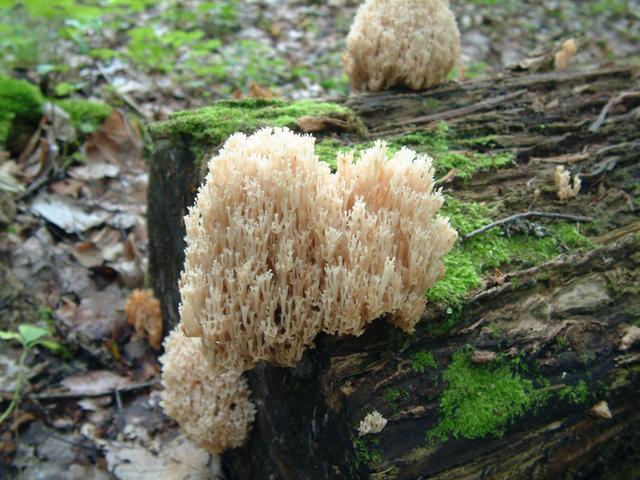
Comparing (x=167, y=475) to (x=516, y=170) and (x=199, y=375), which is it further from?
(x=516, y=170)

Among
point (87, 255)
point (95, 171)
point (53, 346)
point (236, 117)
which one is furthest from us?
point (95, 171)

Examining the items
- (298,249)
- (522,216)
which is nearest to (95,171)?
(298,249)

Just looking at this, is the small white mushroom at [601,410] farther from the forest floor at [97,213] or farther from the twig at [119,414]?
the twig at [119,414]

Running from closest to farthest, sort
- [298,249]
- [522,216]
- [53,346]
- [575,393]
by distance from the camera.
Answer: [298,249], [575,393], [522,216], [53,346]

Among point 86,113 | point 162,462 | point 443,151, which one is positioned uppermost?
point 443,151

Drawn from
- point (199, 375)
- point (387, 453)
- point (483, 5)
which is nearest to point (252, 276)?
point (387, 453)

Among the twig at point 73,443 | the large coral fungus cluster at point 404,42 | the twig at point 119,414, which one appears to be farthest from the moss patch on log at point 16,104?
the large coral fungus cluster at point 404,42

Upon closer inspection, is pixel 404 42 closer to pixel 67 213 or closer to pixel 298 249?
pixel 298 249
